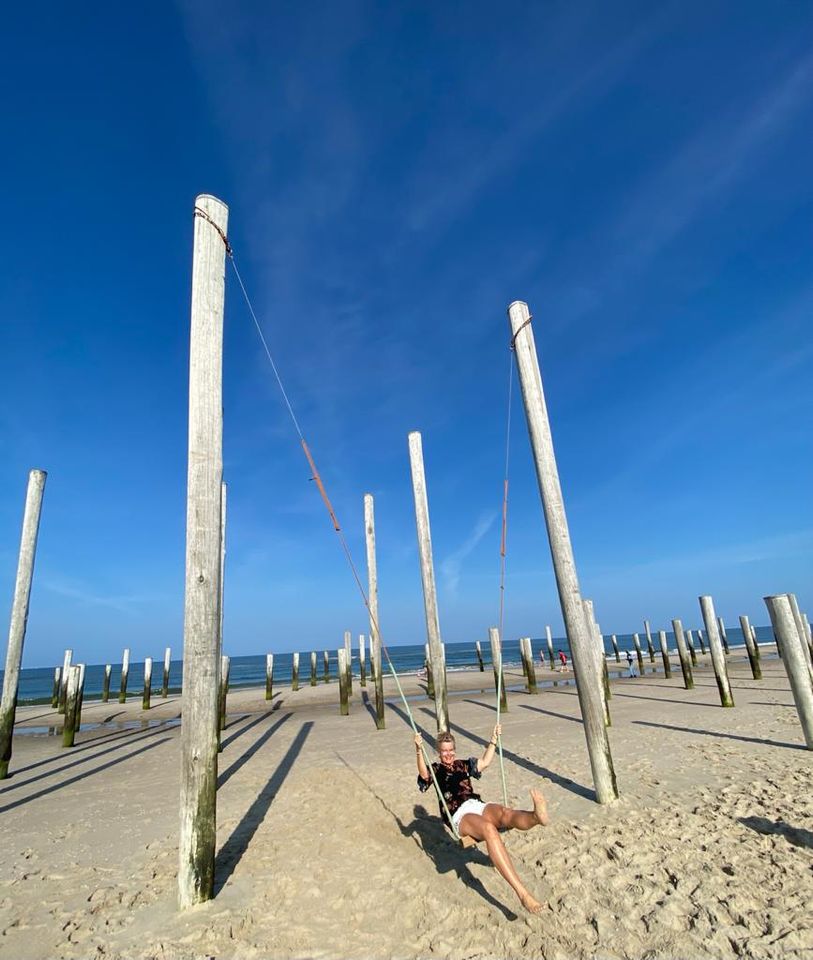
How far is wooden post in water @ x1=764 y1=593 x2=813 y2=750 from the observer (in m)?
6.95

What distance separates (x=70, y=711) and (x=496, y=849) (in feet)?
41.4

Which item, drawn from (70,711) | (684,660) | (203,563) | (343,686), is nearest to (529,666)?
(684,660)

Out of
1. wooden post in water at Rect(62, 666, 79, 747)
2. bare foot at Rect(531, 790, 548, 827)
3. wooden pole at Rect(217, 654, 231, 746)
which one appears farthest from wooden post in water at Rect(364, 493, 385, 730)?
bare foot at Rect(531, 790, 548, 827)

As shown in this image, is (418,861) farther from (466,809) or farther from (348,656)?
(348,656)

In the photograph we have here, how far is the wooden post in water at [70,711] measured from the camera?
12.3 meters

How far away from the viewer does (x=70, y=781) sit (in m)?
8.75

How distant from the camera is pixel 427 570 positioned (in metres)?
10.1

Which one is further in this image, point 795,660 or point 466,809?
point 795,660

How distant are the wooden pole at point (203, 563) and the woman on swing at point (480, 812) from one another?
179cm

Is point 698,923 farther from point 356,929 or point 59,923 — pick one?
point 59,923

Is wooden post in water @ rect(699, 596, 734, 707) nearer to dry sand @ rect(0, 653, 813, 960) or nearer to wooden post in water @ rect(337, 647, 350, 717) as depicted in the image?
dry sand @ rect(0, 653, 813, 960)

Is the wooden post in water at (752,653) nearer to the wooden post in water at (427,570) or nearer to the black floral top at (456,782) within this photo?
the wooden post in water at (427,570)

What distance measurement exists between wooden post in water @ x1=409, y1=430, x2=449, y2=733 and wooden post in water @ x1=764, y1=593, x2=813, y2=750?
5259mm

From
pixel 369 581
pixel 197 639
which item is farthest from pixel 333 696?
pixel 197 639
